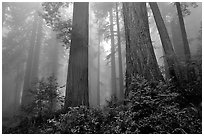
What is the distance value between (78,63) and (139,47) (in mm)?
2296

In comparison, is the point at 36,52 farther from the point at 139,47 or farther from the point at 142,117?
the point at 142,117

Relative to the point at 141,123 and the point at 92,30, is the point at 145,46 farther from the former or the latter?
the point at 92,30

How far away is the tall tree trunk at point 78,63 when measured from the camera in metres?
6.69

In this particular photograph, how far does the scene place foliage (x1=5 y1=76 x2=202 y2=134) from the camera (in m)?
3.93

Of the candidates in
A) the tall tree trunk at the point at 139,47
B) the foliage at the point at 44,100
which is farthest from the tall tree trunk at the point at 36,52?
the tall tree trunk at the point at 139,47

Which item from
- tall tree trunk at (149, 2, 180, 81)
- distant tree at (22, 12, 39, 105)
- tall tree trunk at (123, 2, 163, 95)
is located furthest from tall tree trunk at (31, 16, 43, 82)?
tall tree trunk at (123, 2, 163, 95)

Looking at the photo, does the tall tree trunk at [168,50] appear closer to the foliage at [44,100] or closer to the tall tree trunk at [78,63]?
the tall tree trunk at [78,63]

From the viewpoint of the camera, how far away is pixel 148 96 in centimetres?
432

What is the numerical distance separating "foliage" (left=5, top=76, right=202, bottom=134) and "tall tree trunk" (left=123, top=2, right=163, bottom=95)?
1.95 ft

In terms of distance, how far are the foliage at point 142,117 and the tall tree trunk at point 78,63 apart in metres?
1.65

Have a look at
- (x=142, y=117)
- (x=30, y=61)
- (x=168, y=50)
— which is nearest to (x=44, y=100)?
(x=142, y=117)

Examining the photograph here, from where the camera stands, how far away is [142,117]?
436 cm

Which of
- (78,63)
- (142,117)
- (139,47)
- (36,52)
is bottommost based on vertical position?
(142,117)

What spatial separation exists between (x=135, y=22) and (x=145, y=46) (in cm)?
88
